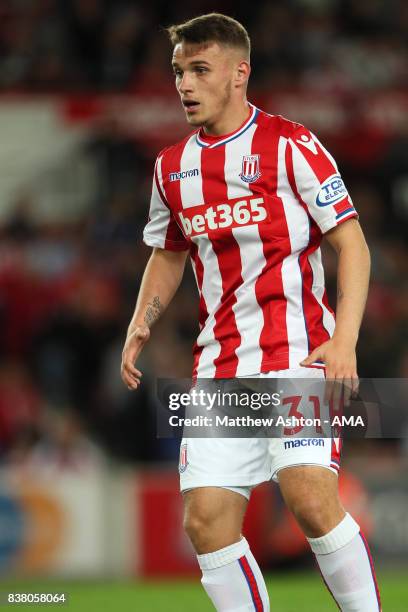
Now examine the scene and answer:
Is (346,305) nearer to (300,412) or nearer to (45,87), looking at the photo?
(300,412)

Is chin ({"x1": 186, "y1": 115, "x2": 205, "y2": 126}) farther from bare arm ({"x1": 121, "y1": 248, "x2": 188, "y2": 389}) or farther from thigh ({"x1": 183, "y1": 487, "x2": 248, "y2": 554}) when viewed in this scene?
thigh ({"x1": 183, "y1": 487, "x2": 248, "y2": 554})

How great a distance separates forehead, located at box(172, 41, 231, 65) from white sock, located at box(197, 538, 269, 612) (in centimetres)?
156

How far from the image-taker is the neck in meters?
4.21

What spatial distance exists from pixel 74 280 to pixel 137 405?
189cm

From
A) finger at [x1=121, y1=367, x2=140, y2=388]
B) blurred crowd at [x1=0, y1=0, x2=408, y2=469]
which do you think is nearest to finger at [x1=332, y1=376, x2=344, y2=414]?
finger at [x1=121, y1=367, x2=140, y2=388]

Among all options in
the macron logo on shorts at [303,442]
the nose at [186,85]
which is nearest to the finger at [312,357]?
the macron logo on shorts at [303,442]

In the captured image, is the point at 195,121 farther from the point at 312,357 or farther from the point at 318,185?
the point at 312,357

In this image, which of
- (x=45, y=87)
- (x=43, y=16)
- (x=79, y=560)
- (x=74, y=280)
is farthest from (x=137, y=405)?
(x=43, y=16)

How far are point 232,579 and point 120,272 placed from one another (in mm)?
7043

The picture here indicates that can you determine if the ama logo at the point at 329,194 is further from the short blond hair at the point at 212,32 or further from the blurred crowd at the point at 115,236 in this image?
the blurred crowd at the point at 115,236

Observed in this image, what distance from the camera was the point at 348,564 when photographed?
3.90 metres

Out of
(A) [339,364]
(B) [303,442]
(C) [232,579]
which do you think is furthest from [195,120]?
(C) [232,579]

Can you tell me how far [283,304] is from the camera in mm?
4094

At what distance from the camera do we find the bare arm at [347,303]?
379cm
